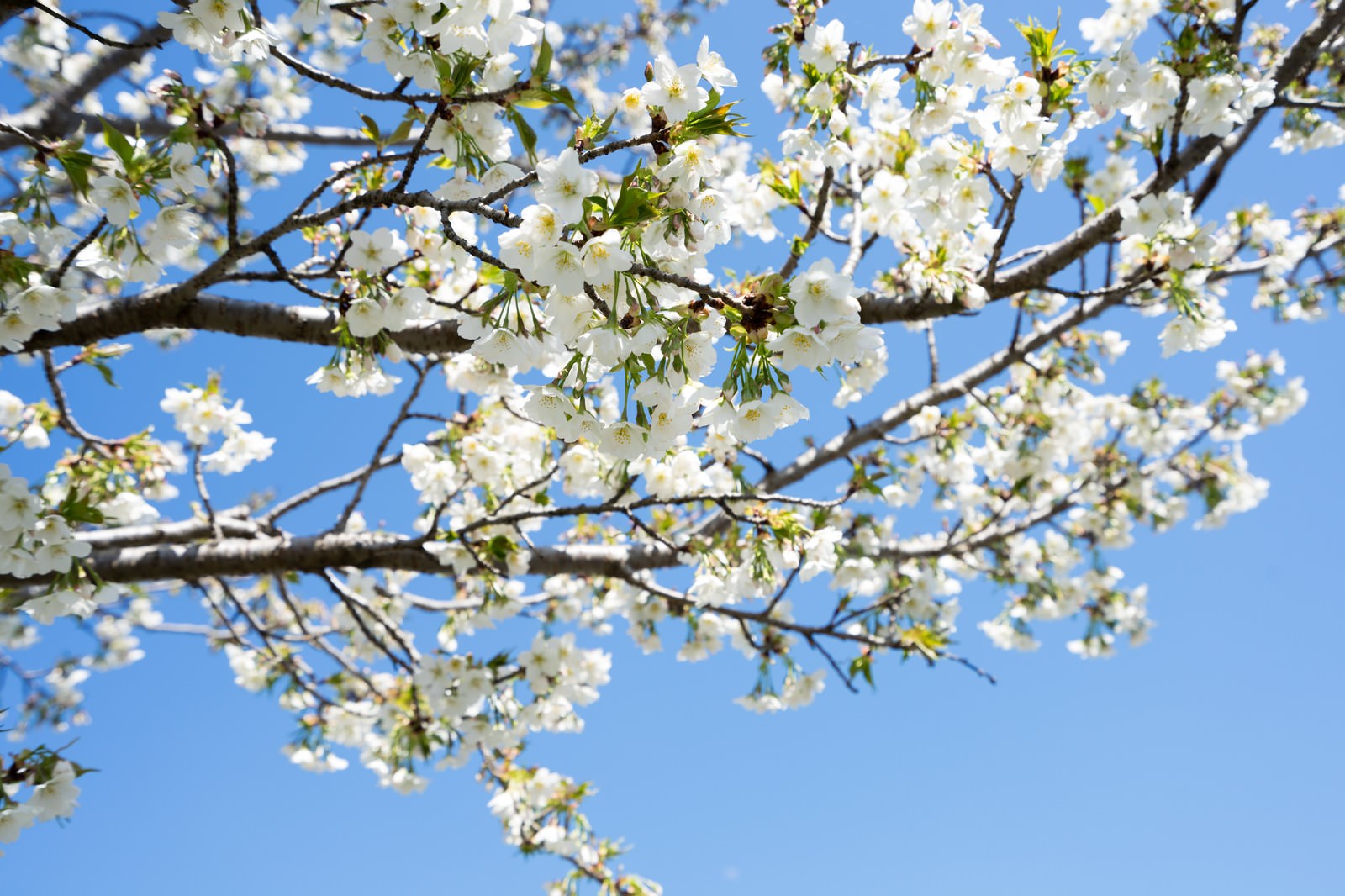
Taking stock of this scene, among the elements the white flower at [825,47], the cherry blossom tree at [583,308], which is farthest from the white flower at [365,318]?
the white flower at [825,47]

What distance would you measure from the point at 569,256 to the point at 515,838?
3.41m

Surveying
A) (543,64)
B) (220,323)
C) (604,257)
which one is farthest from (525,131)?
(220,323)

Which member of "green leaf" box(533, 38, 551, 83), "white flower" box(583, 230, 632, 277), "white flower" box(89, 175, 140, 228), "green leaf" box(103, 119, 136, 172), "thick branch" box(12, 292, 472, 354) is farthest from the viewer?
"thick branch" box(12, 292, 472, 354)

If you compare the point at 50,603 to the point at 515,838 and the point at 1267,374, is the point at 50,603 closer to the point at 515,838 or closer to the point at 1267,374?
the point at 515,838

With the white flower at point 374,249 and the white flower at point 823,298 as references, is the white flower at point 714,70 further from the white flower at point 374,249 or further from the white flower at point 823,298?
the white flower at point 374,249

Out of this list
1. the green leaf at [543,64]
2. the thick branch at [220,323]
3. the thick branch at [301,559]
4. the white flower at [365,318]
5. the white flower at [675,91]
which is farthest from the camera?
the thick branch at [301,559]

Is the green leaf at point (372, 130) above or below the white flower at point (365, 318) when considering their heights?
above

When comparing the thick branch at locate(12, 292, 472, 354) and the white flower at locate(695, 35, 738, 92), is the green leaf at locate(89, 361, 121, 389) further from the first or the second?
the white flower at locate(695, 35, 738, 92)

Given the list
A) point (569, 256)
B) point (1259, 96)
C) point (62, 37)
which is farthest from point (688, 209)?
point (62, 37)

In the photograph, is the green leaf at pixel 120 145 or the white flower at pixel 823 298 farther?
the green leaf at pixel 120 145

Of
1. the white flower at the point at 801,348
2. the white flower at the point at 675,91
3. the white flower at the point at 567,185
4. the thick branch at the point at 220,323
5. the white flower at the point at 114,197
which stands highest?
the thick branch at the point at 220,323

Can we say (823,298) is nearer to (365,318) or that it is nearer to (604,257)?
(604,257)

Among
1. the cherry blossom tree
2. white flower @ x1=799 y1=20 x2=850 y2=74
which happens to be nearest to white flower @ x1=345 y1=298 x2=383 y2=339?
the cherry blossom tree

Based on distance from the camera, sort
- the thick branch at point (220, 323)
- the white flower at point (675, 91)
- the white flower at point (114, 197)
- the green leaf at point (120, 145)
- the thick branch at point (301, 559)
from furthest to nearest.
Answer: the thick branch at point (301, 559)
the thick branch at point (220, 323)
the white flower at point (114, 197)
the green leaf at point (120, 145)
the white flower at point (675, 91)
